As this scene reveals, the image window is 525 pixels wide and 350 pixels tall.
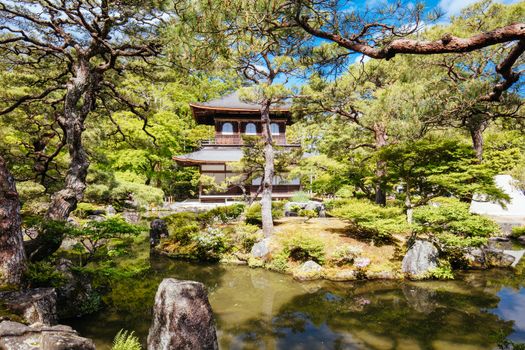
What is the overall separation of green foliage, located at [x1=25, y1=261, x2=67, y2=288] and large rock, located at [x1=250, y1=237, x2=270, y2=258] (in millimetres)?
5597

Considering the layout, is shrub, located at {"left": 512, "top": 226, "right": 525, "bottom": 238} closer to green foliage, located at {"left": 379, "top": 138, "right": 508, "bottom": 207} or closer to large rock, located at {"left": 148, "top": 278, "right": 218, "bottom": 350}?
green foliage, located at {"left": 379, "top": 138, "right": 508, "bottom": 207}

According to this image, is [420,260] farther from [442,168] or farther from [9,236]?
[9,236]

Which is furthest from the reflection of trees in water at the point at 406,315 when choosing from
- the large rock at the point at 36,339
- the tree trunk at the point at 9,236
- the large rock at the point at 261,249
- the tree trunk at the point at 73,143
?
the tree trunk at the point at 73,143

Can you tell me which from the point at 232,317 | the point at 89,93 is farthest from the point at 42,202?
the point at 232,317

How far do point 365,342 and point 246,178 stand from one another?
299 inches

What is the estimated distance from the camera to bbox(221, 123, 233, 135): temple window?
823 inches

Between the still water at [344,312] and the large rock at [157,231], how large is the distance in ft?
10.8

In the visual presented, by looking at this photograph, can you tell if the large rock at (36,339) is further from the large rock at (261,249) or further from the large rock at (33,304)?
the large rock at (261,249)

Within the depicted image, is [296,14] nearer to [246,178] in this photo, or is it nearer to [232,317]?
[232,317]

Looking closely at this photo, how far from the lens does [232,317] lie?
5.82m

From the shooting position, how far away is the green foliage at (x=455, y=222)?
7.69 metres

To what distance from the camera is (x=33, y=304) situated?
387cm

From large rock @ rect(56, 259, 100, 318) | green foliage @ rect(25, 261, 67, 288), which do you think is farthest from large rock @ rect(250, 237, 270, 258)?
green foliage @ rect(25, 261, 67, 288)

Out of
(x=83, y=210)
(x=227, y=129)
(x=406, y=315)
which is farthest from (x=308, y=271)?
(x=227, y=129)
